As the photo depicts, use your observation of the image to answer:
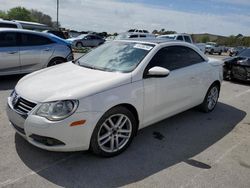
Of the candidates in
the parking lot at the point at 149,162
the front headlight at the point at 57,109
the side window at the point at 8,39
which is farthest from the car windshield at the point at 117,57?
the side window at the point at 8,39

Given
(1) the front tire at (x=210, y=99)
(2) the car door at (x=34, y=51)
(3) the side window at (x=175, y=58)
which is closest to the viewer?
(3) the side window at (x=175, y=58)

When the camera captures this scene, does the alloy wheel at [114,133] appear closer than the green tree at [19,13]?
Yes

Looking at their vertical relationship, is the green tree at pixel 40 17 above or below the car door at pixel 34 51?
above

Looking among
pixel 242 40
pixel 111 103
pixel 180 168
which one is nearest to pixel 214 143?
pixel 180 168

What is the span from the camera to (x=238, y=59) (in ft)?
33.1

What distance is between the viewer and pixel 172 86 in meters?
4.59

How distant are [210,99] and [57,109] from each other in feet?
12.5

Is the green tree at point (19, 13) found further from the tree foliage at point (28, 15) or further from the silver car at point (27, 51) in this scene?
the silver car at point (27, 51)

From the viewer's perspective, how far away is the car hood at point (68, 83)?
3479mm

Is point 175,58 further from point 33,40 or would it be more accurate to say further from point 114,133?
point 33,40

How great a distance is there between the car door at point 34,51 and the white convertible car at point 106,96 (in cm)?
350

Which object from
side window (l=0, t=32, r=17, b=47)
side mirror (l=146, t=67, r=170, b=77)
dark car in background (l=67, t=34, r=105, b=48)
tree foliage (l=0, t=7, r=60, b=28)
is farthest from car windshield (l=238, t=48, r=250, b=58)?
tree foliage (l=0, t=7, r=60, b=28)

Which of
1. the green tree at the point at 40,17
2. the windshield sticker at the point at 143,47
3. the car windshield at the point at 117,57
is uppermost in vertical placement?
the green tree at the point at 40,17

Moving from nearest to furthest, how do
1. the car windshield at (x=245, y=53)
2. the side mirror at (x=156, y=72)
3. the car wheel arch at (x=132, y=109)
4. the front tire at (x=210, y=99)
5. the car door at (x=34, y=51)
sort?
the car wheel arch at (x=132, y=109) < the side mirror at (x=156, y=72) < the front tire at (x=210, y=99) < the car door at (x=34, y=51) < the car windshield at (x=245, y=53)
